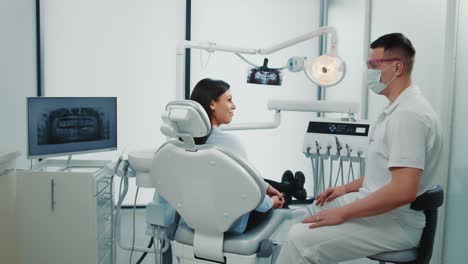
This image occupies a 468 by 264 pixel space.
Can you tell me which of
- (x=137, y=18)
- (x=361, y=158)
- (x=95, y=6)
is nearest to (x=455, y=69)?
(x=361, y=158)

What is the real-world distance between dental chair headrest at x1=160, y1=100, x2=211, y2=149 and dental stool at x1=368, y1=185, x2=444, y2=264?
75 centimetres

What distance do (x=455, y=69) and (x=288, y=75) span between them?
1.94 meters

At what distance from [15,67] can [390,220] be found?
9.37 feet

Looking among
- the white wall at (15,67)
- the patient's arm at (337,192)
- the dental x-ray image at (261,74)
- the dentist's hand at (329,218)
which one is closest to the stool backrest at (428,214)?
the dentist's hand at (329,218)

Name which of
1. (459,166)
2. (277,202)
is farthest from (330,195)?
(459,166)

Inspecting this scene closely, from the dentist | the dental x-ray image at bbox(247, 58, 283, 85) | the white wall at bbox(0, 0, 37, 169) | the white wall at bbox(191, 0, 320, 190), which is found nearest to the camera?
the dentist

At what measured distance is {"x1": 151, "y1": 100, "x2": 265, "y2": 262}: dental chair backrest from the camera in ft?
4.68

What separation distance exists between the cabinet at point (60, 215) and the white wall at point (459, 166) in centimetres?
174

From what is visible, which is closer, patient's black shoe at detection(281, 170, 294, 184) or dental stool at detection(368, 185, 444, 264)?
dental stool at detection(368, 185, 444, 264)

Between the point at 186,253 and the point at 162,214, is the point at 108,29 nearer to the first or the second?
the point at 162,214

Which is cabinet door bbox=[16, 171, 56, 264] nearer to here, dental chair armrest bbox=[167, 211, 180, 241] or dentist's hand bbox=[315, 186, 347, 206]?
dental chair armrest bbox=[167, 211, 180, 241]

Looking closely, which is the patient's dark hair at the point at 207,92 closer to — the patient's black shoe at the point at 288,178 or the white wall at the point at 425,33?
the patient's black shoe at the point at 288,178

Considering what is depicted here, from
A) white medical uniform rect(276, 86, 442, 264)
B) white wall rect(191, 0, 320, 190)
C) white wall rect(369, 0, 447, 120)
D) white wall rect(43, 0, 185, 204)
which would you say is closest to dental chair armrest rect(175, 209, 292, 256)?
white medical uniform rect(276, 86, 442, 264)

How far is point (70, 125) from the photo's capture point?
7.27 ft
